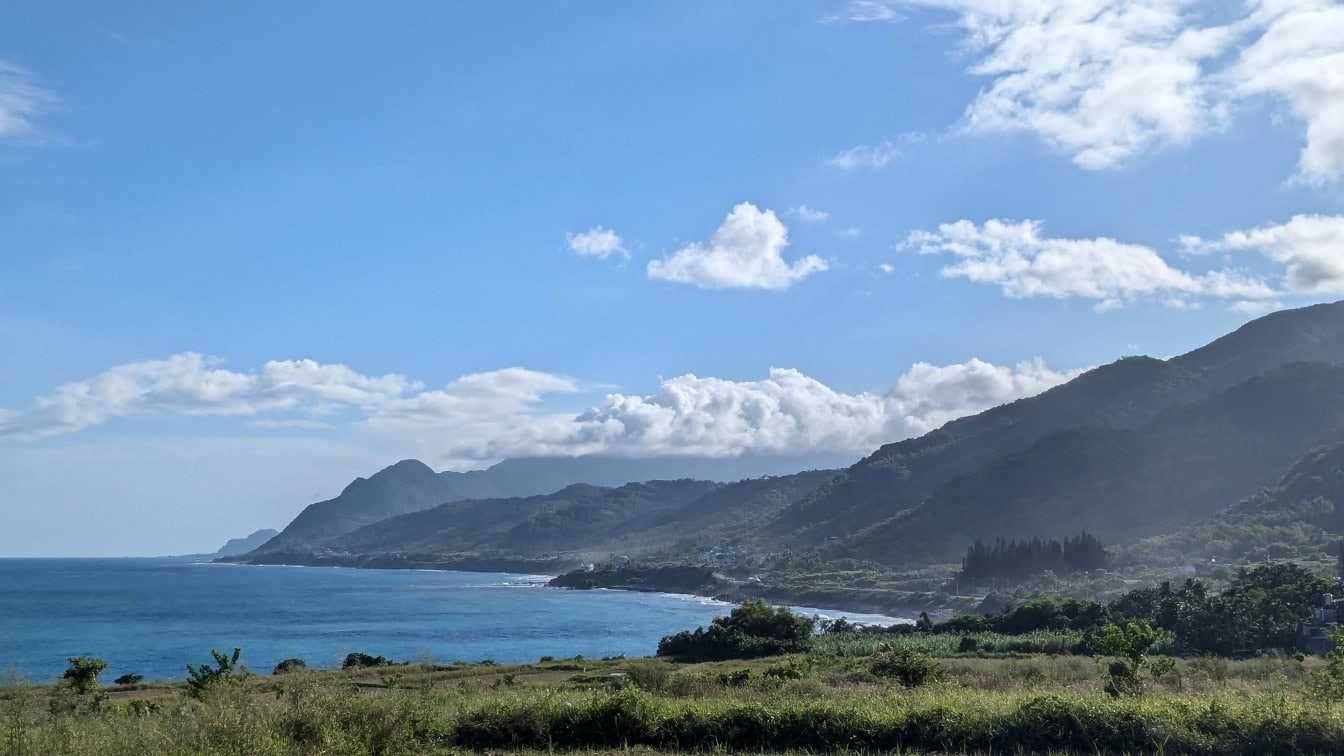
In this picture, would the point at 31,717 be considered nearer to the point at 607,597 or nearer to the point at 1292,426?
the point at 607,597

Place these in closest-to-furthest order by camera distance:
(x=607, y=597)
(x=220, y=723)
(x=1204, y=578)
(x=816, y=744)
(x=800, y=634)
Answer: (x=220, y=723), (x=816, y=744), (x=800, y=634), (x=1204, y=578), (x=607, y=597)

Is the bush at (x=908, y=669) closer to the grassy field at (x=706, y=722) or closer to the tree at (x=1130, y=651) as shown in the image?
the tree at (x=1130, y=651)

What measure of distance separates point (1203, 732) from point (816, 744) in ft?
17.3

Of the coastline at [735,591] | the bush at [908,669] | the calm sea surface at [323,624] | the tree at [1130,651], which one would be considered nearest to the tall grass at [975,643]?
the bush at [908,669]

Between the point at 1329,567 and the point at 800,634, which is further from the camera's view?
the point at 1329,567

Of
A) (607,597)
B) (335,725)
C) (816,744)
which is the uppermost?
(335,725)

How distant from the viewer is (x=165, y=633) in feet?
322

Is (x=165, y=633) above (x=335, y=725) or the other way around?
the other way around

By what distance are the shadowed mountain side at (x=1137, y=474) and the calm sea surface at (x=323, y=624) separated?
50.2m

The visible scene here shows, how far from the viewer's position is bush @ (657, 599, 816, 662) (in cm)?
5172

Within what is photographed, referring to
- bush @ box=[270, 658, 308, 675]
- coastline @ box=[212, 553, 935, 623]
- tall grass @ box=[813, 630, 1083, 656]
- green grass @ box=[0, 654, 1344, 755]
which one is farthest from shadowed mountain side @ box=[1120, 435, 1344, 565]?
green grass @ box=[0, 654, 1344, 755]

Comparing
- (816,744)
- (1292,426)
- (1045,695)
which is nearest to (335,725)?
(816,744)

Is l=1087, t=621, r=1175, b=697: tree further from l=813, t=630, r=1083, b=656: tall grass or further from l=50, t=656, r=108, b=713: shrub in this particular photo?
l=50, t=656, r=108, b=713: shrub

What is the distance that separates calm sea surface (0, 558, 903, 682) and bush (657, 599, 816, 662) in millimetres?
15307
